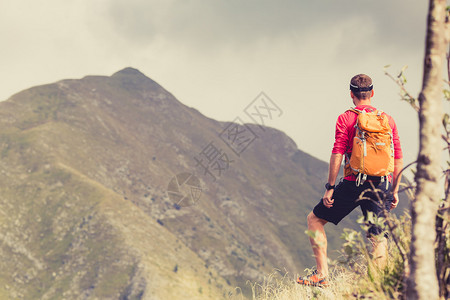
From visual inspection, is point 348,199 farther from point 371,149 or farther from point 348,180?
point 371,149

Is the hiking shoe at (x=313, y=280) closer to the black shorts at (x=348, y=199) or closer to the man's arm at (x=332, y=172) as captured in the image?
the black shorts at (x=348, y=199)

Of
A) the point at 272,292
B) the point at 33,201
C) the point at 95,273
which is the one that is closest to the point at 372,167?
the point at 272,292

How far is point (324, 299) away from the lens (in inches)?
177

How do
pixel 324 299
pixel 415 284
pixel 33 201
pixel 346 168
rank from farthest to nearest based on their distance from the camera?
pixel 33 201, pixel 346 168, pixel 324 299, pixel 415 284

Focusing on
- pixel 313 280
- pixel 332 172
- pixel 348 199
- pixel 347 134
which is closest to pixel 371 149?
pixel 347 134

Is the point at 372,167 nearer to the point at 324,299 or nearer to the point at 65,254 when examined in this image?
the point at 324,299

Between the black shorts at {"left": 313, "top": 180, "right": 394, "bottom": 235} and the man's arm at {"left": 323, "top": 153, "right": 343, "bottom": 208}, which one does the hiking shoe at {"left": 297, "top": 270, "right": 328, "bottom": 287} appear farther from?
the man's arm at {"left": 323, "top": 153, "right": 343, "bottom": 208}

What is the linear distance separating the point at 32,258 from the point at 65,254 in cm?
1196

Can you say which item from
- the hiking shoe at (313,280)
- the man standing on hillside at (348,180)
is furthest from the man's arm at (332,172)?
the hiking shoe at (313,280)

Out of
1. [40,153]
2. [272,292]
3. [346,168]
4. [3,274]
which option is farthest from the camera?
[40,153]

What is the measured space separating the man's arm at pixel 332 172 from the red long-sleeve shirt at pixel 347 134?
2.6 inches

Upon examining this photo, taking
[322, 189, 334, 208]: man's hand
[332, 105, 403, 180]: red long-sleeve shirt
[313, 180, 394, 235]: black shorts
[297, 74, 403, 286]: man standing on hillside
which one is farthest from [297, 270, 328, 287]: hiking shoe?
[332, 105, 403, 180]: red long-sleeve shirt

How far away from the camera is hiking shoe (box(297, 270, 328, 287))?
4.92m

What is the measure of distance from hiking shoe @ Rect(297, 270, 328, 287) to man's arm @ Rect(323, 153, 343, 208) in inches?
35.1
